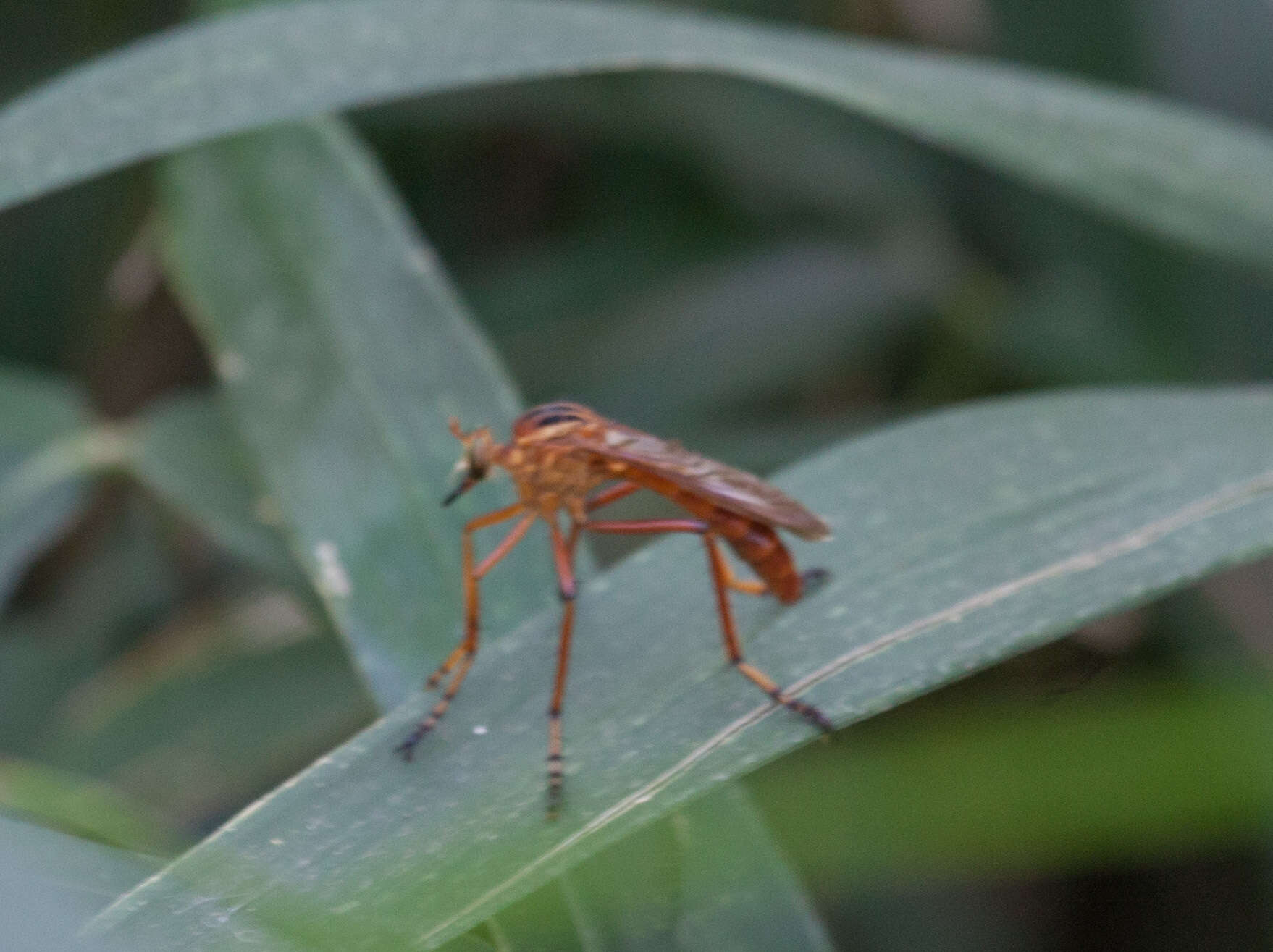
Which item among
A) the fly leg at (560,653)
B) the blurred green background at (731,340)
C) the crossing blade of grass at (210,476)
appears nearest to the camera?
the fly leg at (560,653)

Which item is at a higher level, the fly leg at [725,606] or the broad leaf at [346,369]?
the broad leaf at [346,369]

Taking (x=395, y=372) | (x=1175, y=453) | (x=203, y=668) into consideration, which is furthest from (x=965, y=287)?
(x=203, y=668)

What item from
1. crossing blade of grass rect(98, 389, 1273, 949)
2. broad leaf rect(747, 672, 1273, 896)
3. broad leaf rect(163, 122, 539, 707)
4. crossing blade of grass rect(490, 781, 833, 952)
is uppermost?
broad leaf rect(163, 122, 539, 707)

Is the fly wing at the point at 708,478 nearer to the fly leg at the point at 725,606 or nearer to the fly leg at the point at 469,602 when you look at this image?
the fly leg at the point at 725,606

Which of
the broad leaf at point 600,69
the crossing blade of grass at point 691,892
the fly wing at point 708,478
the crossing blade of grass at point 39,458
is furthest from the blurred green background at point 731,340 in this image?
the broad leaf at point 600,69

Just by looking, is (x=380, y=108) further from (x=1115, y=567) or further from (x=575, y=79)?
(x=1115, y=567)

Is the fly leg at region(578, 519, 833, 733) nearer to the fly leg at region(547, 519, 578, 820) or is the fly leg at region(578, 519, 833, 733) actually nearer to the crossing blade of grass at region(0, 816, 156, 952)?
the fly leg at region(547, 519, 578, 820)

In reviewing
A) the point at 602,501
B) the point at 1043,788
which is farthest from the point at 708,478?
the point at 1043,788

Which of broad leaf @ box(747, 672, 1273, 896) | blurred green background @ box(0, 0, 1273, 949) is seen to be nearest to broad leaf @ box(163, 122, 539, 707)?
blurred green background @ box(0, 0, 1273, 949)
